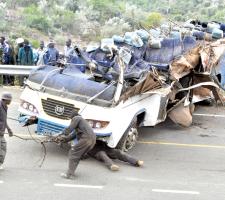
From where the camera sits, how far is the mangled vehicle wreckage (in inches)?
431

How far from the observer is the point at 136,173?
34.9 feet

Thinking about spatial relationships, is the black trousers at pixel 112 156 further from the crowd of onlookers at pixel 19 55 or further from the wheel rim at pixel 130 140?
the crowd of onlookers at pixel 19 55

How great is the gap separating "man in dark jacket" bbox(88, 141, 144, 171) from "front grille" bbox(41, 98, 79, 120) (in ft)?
2.85

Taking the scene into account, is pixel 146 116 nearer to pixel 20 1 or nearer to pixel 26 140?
pixel 26 140

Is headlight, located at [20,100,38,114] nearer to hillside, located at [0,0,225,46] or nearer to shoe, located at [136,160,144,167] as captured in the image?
shoe, located at [136,160,144,167]

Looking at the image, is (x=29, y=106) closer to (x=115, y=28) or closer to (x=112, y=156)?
(x=112, y=156)

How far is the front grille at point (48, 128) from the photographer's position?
10878 millimetres

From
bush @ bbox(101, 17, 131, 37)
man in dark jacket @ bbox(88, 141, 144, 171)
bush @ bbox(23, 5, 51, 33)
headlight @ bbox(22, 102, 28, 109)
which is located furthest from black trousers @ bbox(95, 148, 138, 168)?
bush @ bbox(23, 5, 51, 33)

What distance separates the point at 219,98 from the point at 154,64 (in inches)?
89.2

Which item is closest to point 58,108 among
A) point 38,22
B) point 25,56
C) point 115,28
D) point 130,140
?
point 130,140

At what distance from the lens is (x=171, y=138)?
519 inches

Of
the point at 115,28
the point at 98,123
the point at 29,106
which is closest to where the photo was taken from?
the point at 98,123

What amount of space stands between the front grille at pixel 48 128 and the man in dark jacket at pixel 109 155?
2.58 ft

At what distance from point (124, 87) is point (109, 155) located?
136 cm
